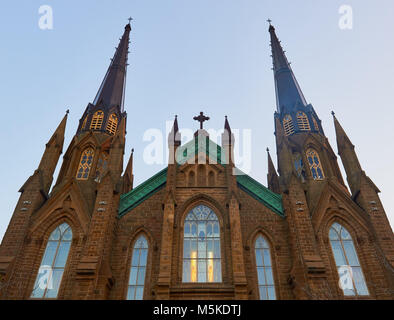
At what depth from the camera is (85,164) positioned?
20094 millimetres

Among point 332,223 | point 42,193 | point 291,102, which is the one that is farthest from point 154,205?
point 291,102

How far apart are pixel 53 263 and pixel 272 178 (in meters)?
13.6

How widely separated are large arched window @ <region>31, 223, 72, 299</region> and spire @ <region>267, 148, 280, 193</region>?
12.1 meters

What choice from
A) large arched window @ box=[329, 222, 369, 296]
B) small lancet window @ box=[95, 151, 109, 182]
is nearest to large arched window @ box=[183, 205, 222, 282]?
large arched window @ box=[329, 222, 369, 296]

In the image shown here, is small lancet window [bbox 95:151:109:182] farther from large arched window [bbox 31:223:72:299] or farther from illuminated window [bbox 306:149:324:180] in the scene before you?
illuminated window [bbox 306:149:324:180]

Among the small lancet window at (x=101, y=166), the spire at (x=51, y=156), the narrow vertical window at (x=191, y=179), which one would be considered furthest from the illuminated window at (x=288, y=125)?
the spire at (x=51, y=156)

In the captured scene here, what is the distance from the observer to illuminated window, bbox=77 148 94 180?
19531 mm

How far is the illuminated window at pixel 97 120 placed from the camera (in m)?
22.3

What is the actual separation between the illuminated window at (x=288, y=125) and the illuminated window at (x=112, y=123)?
Result: 10.9 m

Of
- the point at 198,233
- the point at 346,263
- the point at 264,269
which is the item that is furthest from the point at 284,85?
the point at 264,269

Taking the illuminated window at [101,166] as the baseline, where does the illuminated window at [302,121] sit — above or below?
above

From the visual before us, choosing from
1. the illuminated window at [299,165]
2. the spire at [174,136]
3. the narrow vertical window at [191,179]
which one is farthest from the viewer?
the illuminated window at [299,165]

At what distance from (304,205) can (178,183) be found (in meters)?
5.94

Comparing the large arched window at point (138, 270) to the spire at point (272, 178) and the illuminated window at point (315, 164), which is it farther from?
the illuminated window at point (315, 164)
